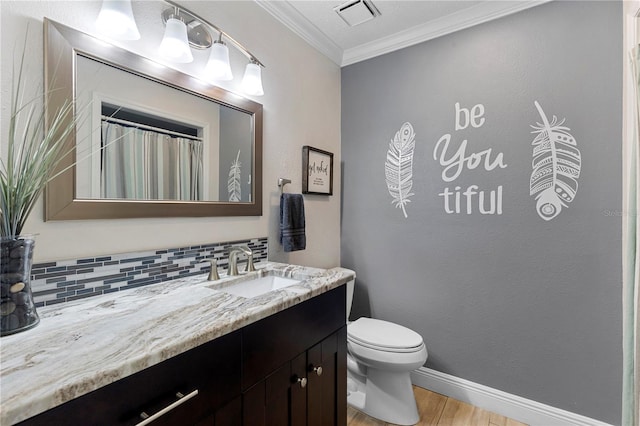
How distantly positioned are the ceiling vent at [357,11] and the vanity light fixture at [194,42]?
0.69 metres

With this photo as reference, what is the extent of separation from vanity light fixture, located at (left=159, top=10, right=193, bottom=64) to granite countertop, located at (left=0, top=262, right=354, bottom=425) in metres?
0.91

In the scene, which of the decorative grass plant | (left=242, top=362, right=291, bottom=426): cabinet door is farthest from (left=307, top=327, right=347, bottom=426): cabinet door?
the decorative grass plant

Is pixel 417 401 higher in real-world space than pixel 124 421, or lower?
lower

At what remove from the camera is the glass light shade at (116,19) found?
0.98 m

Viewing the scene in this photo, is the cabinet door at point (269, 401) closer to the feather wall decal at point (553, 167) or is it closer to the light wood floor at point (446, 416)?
the light wood floor at point (446, 416)

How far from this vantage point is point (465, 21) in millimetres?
1805

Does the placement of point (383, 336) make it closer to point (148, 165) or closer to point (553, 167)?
point (553, 167)

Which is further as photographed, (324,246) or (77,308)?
(324,246)

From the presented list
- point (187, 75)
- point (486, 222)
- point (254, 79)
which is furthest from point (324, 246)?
point (187, 75)

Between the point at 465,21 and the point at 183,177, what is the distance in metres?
1.86

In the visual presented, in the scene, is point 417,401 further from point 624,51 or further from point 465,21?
point 465,21

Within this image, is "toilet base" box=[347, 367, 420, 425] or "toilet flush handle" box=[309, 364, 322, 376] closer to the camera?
"toilet flush handle" box=[309, 364, 322, 376]

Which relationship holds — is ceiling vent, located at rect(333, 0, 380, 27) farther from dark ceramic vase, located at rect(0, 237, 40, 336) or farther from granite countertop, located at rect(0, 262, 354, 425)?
dark ceramic vase, located at rect(0, 237, 40, 336)

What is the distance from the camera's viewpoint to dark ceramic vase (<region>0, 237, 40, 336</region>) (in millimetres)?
693
